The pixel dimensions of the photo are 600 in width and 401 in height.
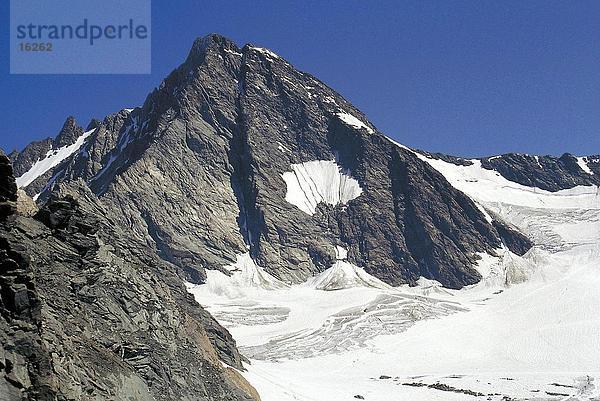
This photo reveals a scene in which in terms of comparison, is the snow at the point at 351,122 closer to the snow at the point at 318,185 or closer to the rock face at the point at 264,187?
the rock face at the point at 264,187

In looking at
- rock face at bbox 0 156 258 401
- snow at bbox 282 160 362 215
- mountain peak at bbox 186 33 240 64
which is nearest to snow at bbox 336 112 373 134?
snow at bbox 282 160 362 215

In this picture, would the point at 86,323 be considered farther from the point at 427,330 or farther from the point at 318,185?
the point at 318,185

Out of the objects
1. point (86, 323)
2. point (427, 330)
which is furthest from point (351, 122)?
point (86, 323)

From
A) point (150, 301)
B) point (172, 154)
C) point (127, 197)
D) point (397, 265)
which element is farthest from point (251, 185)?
point (150, 301)

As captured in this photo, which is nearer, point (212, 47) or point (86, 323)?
point (86, 323)

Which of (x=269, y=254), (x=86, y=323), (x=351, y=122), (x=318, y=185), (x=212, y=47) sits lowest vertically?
(x=86, y=323)

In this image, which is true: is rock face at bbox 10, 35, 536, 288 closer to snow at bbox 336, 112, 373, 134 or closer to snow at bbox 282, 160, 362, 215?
snow at bbox 336, 112, 373, 134

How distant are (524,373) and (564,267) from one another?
89.7 metres

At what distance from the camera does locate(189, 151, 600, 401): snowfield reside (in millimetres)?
57469

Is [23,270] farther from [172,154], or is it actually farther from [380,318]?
[172,154]

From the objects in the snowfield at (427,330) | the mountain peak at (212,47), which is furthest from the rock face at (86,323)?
the mountain peak at (212,47)

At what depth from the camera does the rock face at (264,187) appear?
497 ft

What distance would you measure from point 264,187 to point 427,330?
73514 mm

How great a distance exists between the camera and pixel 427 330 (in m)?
103
